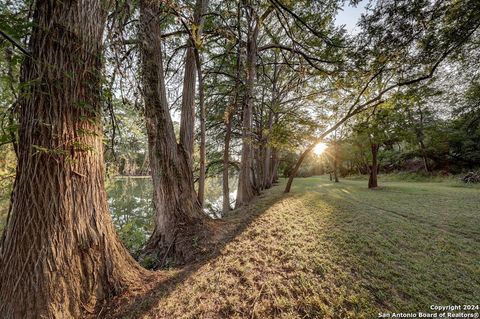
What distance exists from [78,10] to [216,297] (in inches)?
109

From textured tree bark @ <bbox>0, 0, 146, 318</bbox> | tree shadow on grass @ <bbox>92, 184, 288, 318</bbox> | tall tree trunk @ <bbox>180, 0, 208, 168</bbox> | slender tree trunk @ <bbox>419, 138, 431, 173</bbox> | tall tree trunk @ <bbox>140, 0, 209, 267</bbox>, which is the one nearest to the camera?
textured tree bark @ <bbox>0, 0, 146, 318</bbox>

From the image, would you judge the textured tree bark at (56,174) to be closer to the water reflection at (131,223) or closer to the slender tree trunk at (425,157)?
the water reflection at (131,223)

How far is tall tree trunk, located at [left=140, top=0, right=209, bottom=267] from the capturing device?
2.76 meters

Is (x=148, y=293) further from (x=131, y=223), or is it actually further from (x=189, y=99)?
(x=131, y=223)

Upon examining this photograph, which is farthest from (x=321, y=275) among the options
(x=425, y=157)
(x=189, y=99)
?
(x=425, y=157)

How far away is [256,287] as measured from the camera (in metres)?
1.83

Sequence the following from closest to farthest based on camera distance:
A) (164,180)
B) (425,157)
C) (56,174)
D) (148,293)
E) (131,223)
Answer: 1. (56,174)
2. (148,293)
3. (164,180)
4. (131,223)
5. (425,157)

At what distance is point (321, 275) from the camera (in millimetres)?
1961

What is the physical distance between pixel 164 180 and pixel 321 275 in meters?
2.59

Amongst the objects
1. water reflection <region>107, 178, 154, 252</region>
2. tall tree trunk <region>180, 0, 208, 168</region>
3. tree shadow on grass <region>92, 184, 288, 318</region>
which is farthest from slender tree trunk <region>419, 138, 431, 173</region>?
water reflection <region>107, 178, 154, 252</region>

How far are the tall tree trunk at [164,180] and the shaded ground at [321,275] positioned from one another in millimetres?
599

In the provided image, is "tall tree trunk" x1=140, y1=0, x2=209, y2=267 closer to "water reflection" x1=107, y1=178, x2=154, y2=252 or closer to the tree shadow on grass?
the tree shadow on grass

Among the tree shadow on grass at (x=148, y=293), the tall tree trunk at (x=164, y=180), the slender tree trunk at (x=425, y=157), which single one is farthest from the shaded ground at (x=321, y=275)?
the slender tree trunk at (x=425, y=157)

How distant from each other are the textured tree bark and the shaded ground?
1.49ft
